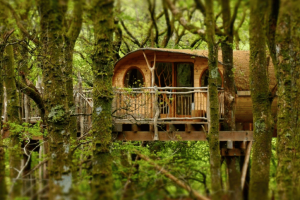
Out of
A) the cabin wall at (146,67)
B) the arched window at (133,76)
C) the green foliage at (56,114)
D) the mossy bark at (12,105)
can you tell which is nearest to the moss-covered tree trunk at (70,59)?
the mossy bark at (12,105)

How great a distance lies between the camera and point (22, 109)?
14.3 m

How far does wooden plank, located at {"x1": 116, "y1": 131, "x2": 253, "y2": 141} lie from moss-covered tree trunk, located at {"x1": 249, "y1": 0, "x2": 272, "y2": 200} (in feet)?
15.0

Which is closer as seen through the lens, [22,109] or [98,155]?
[98,155]

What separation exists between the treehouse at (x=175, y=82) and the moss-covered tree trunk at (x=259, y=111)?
447cm

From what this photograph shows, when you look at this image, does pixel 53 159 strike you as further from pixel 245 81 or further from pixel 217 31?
pixel 245 81

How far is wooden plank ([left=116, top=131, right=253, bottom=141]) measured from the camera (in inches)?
518

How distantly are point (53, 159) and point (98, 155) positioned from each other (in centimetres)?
81

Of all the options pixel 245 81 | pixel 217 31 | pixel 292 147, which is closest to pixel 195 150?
pixel 245 81

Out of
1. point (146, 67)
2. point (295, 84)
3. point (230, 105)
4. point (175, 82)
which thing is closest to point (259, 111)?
point (295, 84)

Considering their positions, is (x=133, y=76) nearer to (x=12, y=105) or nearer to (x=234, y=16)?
(x=12, y=105)

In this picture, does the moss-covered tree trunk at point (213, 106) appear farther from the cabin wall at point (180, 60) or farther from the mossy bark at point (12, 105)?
the mossy bark at point (12, 105)

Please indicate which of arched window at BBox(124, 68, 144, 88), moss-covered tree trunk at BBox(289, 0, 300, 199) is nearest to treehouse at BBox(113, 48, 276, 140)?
arched window at BBox(124, 68, 144, 88)

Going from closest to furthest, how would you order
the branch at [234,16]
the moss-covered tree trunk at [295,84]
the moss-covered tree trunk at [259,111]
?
the branch at [234,16] → the moss-covered tree trunk at [295,84] → the moss-covered tree trunk at [259,111]

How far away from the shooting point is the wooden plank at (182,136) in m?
13.1
